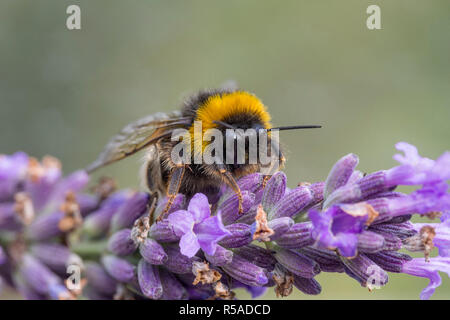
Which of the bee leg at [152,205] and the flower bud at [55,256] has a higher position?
the bee leg at [152,205]

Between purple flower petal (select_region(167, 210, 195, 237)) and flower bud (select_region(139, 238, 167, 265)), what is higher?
purple flower petal (select_region(167, 210, 195, 237))

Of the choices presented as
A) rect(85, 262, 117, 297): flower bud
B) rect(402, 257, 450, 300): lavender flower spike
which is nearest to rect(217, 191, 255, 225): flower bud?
rect(402, 257, 450, 300): lavender flower spike

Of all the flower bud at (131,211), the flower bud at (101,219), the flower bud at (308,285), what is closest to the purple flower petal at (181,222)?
the flower bud at (131,211)

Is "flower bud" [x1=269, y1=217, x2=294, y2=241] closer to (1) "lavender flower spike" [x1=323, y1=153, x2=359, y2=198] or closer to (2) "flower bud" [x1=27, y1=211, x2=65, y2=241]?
(1) "lavender flower spike" [x1=323, y1=153, x2=359, y2=198]

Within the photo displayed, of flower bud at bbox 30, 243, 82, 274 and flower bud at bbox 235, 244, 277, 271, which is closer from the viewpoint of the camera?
flower bud at bbox 235, 244, 277, 271

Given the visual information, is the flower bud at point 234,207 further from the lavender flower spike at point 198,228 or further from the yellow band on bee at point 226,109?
the yellow band on bee at point 226,109

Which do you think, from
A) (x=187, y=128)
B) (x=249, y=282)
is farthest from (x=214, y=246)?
(x=187, y=128)
